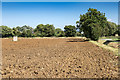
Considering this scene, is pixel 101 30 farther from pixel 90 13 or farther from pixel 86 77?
pixel 86 77

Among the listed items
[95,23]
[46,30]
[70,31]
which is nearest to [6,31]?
[46,30]

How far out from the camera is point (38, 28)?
275 ft

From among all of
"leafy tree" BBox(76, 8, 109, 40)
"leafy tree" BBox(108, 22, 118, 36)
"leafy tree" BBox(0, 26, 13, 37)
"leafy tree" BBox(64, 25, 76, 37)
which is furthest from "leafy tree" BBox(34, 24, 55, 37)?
"leafy tree" BBox(76, 8, 109, 40)

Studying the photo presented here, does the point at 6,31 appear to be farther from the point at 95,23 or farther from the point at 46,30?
the point at 95,23

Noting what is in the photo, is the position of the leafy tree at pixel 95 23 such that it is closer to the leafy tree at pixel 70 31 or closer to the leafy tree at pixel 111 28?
the leafy tree at pixel 111 28

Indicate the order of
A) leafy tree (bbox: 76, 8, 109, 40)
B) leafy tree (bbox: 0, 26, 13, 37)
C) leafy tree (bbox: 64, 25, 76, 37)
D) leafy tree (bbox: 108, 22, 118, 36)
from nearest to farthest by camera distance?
leafy tree (bbox: 76, 8, 109, 40) < leafy tree (bbox: 108, 22, 118, 36) < leafy tree (bbox: 0, 26, 13, 37) < leafy tree (bbox: 64, 25, 76, 37)

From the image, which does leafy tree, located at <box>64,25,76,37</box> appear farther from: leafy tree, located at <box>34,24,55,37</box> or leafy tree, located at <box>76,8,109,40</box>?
leafy tree, located at <box>76,8,109,40</box>

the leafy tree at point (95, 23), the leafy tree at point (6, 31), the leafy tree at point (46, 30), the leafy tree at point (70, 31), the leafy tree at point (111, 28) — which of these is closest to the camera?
the leafy tree at point (95, 23)

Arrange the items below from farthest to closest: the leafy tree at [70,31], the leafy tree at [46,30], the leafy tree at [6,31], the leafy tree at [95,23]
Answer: the leafy tree at [70,31], the leafy tree at [46,30], the leafy tree at [6,31], the leafy tree at [95,23]

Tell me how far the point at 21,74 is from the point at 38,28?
80233 millimetres

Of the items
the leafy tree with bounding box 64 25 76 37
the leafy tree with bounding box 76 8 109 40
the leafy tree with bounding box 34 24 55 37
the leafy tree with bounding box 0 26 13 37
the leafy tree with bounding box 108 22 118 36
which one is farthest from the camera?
the leafy tree with bounding box 64 25 76 37

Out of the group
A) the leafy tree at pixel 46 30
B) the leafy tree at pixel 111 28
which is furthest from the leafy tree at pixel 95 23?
the leafy tree at pixel 46 30

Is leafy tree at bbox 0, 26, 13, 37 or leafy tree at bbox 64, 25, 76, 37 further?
leafy tree at bbox 64, 25, 76, 37

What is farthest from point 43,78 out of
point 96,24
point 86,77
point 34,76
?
point 96,24
